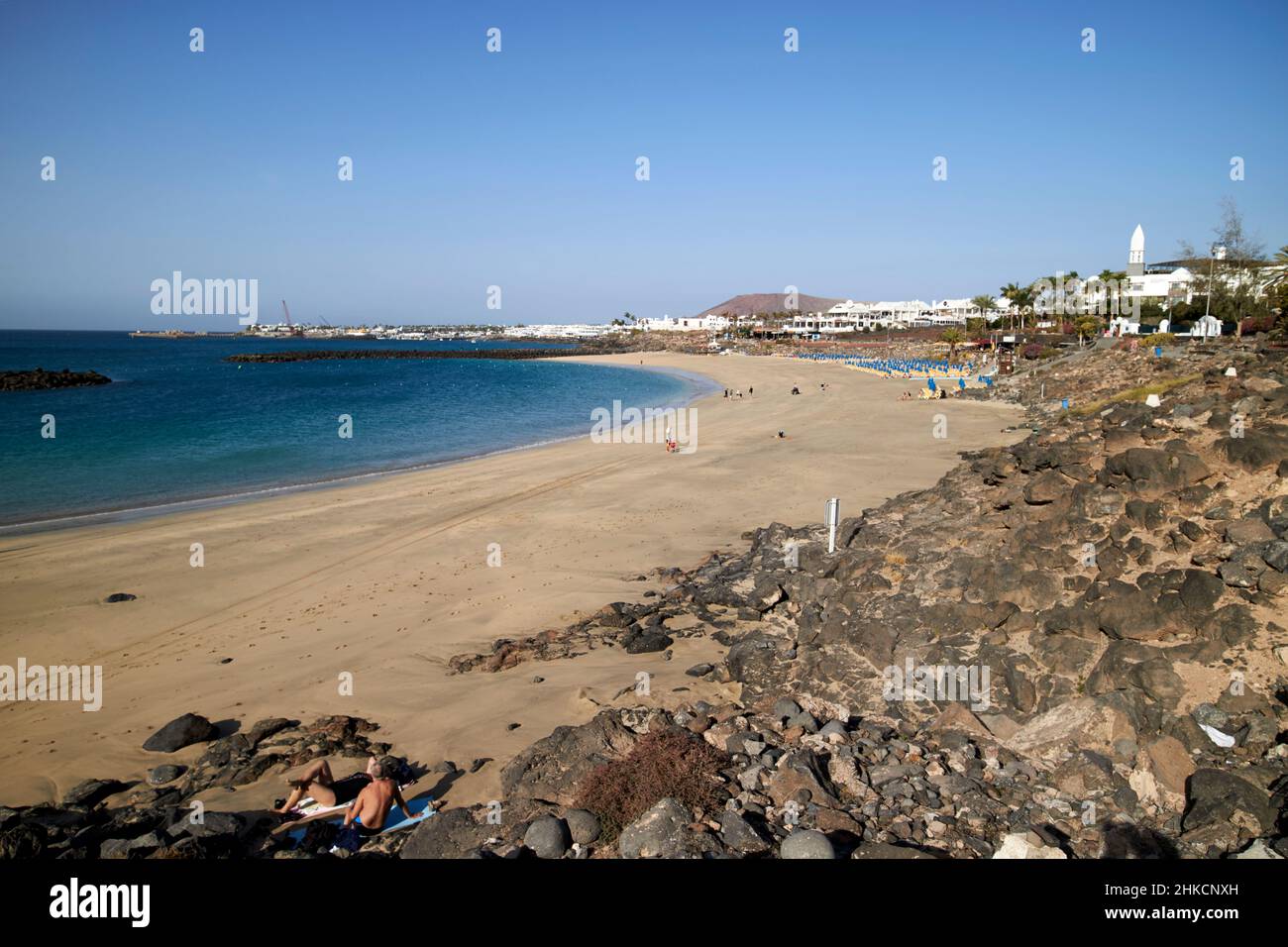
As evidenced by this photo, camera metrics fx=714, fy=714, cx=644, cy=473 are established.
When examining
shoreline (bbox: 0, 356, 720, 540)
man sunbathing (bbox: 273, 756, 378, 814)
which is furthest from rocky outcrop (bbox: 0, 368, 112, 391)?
man sunbathing (bbox: 273, 756, 378, 814)

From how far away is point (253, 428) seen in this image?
1731 inches

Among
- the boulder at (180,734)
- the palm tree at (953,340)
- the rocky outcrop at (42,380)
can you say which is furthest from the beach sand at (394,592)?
the rocky outcrop at (42,380)

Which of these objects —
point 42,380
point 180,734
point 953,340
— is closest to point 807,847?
point 180,734

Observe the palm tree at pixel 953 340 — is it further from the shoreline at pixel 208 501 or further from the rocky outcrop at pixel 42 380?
the rocky outcrop at pixel 42 380

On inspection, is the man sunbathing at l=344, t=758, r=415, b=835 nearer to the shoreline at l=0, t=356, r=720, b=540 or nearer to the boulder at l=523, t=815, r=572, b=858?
the boulder at l=523, t=815, r=572, b=858

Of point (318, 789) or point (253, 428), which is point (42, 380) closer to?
point (253, 428)

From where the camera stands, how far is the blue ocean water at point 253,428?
2725cm

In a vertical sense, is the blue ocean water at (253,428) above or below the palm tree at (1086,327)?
below

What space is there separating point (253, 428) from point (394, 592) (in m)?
35.7

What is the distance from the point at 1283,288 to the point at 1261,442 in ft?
123

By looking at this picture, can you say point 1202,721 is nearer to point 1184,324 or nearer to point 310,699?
point 310,699

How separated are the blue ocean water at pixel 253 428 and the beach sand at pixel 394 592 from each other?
17.3 ft
